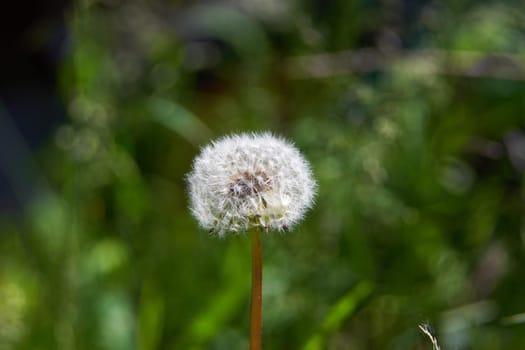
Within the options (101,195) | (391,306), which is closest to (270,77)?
(101,195)

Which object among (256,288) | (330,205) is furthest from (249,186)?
(330,205)

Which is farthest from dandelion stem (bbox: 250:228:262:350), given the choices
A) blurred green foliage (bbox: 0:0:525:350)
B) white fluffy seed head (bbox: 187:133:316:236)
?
blurred green foliage (bbox: 0:0:525:350)

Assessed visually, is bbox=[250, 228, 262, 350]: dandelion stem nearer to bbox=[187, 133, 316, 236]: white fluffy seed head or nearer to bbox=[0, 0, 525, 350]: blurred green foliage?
bbox=[187, 133, 316, 236]: white fluffy seed head

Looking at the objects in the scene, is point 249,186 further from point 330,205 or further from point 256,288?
point 330,205

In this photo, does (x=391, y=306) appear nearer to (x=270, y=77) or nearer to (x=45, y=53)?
(x=270, y=77)

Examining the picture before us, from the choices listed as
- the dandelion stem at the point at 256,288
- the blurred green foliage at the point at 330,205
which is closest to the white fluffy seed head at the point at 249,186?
the dandelion stem at the point at 256,288

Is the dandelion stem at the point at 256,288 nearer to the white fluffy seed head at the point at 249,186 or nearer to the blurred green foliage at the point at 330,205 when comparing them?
the white fluffy seed head at the point at 249,186
